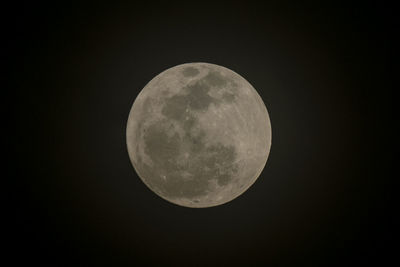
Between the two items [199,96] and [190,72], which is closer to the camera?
[199,96]

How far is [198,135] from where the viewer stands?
8.57 feet

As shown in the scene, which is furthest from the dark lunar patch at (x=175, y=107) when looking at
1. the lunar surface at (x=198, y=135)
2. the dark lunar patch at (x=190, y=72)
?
the dark lunar patch at (x=190, y=72)

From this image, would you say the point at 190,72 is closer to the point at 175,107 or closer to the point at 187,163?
the point at 175,107

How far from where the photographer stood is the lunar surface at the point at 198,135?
2.64 metres

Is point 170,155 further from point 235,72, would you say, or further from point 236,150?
point 235,72

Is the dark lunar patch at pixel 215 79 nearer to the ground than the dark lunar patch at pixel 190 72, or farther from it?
nearer to the ground

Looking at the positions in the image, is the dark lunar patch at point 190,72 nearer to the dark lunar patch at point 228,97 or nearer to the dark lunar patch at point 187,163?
the dark lunar patch at point 228,97

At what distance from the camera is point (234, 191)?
115 inches

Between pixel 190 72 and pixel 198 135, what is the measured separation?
63 cm

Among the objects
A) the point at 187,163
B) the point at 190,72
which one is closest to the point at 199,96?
the point at 190,72

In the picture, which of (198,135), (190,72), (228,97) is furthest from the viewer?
(190,72)

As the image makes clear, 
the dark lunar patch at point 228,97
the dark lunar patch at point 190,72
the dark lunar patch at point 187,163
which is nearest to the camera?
A: the dark lunar patch at point 187,163

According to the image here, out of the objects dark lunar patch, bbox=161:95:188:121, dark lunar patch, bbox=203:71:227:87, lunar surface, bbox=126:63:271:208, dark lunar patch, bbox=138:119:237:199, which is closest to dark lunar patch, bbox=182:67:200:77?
lunar surface, bbox=126:63:271:208

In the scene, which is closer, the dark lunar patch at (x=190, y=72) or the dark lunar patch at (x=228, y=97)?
the dark lunar patch at (x=228, y=97)
